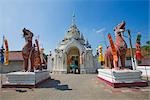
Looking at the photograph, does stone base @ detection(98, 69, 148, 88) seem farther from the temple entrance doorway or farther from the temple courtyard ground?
the temple entrance doorway

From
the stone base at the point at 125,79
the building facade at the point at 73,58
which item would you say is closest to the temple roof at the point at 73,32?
the building facade at the point at 73,58

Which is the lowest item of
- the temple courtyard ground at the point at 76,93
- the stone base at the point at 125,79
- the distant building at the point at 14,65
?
the temple courtyard ground at the point at 76,93

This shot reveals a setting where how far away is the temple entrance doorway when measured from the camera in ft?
92.8

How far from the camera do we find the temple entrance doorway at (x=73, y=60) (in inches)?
1114

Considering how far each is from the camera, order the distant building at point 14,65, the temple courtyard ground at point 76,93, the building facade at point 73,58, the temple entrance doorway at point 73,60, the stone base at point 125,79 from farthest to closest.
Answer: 1. the distant building at point 14,65
2. the temple entrance doorway at point 73,60
3. the building facade at point 73,58
4. the stone base at point 125,79
5. the temple courtyard ground at point 76,93

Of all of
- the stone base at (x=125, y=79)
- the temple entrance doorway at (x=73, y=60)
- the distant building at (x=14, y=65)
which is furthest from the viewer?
the distant building at (x=14, y=65)

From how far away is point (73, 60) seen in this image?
29.3m

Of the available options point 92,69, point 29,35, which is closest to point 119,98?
point 29,35

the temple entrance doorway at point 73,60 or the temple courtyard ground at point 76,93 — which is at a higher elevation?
the temple entrance doorway at point 73,60

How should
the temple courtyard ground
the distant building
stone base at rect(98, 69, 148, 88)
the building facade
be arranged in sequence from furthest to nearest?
1. the distant building
2. the building facade
3. stone base at rect(98, 69, 148, 88)
4. the temple courtyard ground

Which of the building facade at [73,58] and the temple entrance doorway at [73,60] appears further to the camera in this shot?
the temple entrance doorway at [73,60]

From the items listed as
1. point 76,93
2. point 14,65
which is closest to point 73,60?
point 14,65

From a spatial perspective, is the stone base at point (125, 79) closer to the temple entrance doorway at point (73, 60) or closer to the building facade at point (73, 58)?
the building facade at point (73, 58)

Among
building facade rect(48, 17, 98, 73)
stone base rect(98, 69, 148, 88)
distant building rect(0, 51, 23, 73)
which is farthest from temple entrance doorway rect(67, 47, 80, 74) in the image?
stone base rect(98, 69, 148, 88)
